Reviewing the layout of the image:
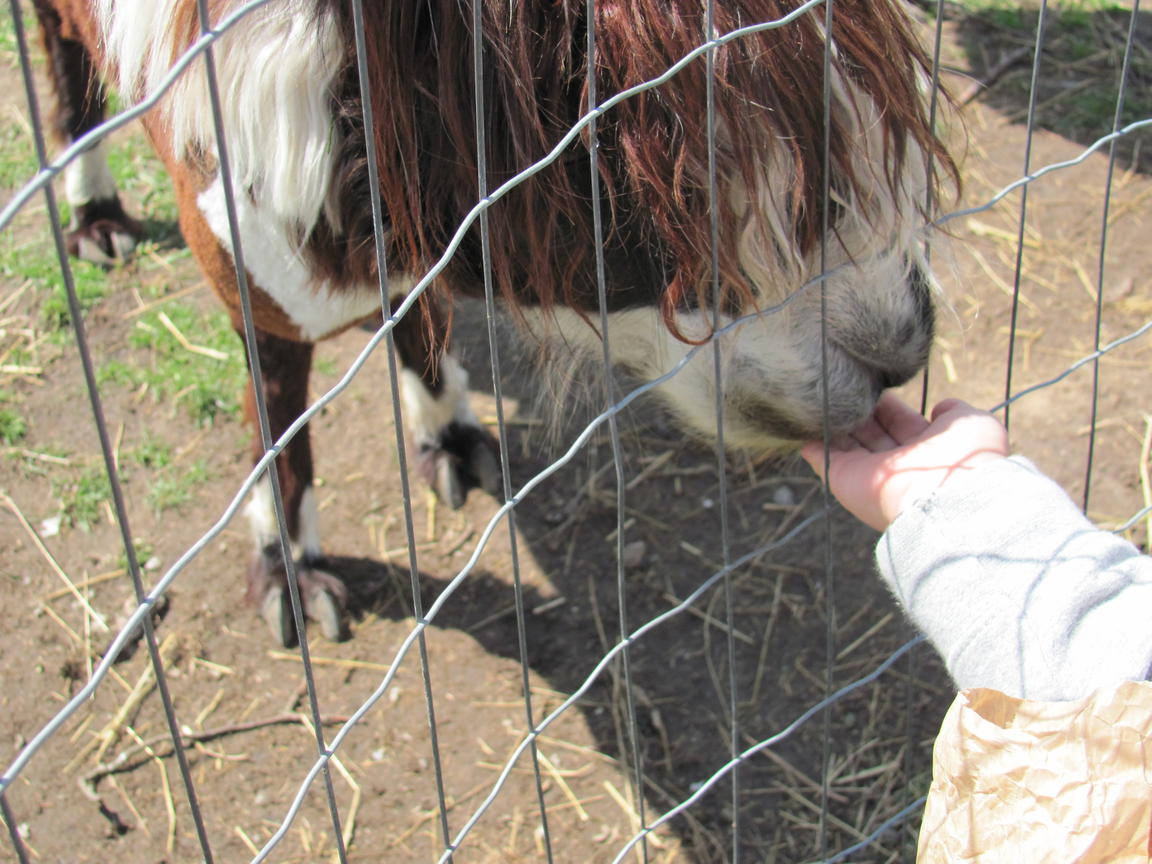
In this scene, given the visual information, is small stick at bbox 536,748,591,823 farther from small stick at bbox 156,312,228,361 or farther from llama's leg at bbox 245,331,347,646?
small stick at bbox 156,312,228,361

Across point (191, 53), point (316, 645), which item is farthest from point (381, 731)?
point (191, 53)

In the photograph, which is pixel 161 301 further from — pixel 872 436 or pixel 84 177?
pixel 872 436

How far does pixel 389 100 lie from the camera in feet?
4.61

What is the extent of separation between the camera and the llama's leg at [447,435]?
2.71 meters

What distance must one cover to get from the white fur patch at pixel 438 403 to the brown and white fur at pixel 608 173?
0.84 m

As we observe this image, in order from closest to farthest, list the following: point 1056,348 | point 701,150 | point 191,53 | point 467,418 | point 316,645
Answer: point 191,53
point 701,150
point 316,645
point 467,418
point 1056,348

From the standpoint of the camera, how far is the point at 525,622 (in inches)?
97.2

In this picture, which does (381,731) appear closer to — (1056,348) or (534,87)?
(534,87)

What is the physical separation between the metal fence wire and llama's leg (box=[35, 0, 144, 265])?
0.42 ft

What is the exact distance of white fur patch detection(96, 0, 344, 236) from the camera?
4.66 feet

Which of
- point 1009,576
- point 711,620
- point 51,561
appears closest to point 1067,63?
point 711,620

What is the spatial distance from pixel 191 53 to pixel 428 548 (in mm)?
1906

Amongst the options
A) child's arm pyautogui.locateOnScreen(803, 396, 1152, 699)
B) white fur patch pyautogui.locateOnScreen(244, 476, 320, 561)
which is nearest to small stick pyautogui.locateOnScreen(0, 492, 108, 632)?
white fur patch pyautogui.locateOnScreen(244, 476, 320, 561)

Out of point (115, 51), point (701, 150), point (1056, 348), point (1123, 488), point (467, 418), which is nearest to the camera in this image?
point (701, 150)
